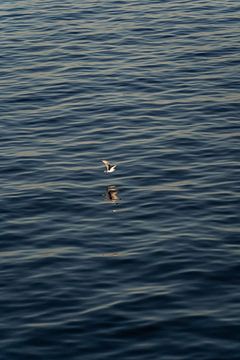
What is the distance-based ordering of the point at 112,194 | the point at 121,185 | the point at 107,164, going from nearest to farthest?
the point at 112,194, the point at 107,164, the point at 121,185

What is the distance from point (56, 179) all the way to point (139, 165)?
2.80m

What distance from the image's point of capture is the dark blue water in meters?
22.9

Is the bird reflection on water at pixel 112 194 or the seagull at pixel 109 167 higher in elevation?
the seagull at pixel 109 167

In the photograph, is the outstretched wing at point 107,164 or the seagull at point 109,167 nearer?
the outstretched wing at point 107,164

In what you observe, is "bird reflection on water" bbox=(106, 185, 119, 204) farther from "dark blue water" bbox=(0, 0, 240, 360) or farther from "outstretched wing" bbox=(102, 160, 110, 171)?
"outstretched wing" bbox=(102, 160, 110, 171)

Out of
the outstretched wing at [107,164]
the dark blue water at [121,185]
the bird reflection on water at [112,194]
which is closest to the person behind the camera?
the dark blue water at [121,185]

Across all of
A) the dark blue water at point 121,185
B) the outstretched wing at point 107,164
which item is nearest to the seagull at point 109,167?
the outstretched wing at point 107,164

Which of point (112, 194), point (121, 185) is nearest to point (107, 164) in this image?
point (121, 185)

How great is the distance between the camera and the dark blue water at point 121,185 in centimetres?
2286

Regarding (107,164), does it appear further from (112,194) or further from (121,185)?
(112,194)

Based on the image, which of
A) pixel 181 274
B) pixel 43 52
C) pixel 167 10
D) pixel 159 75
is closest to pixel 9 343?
pixel 181 274

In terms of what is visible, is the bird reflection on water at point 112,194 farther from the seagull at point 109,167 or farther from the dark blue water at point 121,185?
the seagull at point 109,167

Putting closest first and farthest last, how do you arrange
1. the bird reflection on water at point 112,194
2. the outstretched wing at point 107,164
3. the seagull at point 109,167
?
the bird reflection on water at point 112,194 → the outstretched wing at point 107,164 → the seagull at point 109,167

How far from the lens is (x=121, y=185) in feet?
102
